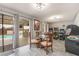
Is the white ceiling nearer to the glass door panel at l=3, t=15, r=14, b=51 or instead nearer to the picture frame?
the picture frame

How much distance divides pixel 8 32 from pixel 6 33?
11cm

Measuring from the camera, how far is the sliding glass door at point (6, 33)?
203 centimetres

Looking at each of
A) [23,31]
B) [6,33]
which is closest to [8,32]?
[6,33]

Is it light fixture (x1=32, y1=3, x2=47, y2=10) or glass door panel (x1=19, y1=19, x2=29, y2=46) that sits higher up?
light fixture (x1=32, y1=3, x2=47, y2=10)

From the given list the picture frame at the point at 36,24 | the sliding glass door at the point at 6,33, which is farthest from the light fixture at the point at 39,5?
the sliding glass door at the point at 6,33

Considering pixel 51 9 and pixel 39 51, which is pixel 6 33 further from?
pixel 51 9

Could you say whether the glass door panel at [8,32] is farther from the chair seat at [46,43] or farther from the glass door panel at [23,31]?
the chair seat at [46,43]

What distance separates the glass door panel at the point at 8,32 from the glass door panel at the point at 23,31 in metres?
0.23

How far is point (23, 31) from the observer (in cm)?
221

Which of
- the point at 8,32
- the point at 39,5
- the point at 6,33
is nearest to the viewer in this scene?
the point at 39,5

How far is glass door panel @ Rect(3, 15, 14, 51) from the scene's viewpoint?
6.73 feet

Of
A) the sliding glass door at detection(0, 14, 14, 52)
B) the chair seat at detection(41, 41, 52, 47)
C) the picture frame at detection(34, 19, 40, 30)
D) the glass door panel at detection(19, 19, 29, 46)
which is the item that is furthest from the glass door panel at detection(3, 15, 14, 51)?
the chair seat at detection(41, 41, 52, 47)

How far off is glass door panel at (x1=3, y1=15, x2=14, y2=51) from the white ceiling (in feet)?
1.05

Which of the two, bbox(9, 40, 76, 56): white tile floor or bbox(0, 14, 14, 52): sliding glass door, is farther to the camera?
bbox(9, 40, 76, 56): white tile floor
